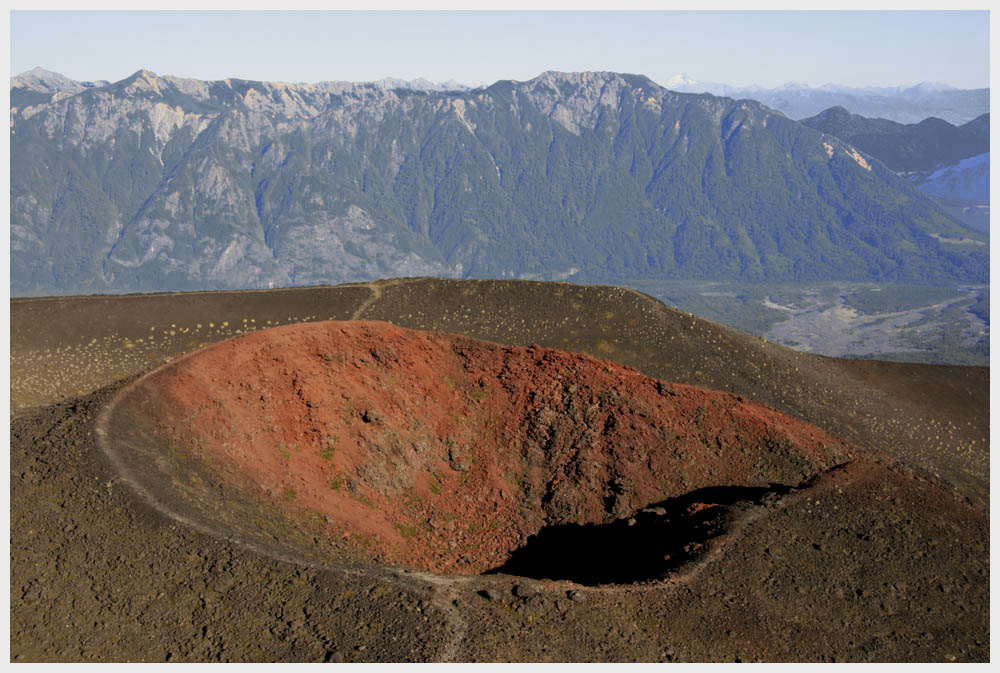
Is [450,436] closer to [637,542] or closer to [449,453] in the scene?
[449,453]

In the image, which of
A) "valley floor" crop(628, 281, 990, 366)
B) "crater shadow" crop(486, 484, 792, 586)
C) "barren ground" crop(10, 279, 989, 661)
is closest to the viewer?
"barren ground" crop(10, 279, 989, 661)

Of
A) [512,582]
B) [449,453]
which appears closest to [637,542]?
[512,582]

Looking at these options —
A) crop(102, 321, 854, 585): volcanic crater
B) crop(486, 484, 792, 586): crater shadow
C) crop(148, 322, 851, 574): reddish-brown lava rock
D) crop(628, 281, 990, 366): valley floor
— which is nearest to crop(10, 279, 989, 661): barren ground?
crop(486, 484, 792, 586): crater shadow

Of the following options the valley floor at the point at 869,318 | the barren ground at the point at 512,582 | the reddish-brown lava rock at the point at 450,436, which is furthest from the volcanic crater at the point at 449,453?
the valley floor at the point at 869,318

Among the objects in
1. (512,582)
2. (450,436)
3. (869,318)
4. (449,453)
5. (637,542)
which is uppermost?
(512,582)

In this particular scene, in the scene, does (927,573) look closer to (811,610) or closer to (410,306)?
(811,610)

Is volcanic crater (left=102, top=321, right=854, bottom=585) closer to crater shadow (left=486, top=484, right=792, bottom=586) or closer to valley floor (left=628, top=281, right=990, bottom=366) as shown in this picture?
crater shadow (left=486, top=484, right=792, bottom=586)
